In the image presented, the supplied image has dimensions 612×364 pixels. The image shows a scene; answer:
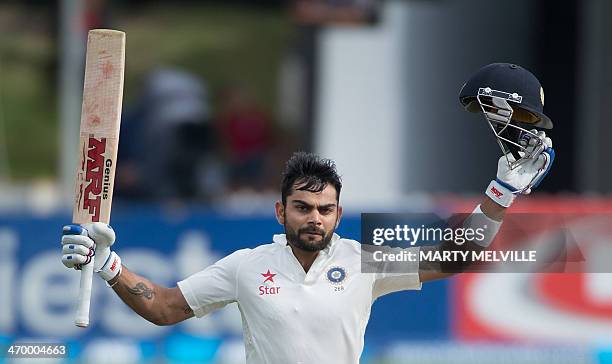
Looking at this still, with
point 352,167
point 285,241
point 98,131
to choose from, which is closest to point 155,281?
point 352,167

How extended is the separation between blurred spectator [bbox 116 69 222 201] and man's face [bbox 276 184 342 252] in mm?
6620

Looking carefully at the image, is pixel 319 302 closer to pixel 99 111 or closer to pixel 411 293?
pixel 99 111

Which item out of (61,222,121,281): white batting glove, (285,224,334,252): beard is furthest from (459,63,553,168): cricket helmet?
(61,222,121,281): white batting glove

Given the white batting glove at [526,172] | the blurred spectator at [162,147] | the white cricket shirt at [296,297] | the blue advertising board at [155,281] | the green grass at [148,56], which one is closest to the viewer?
the white batting glove at [526,172]

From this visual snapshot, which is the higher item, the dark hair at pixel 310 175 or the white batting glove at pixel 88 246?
the dark hair at pixel 310 175

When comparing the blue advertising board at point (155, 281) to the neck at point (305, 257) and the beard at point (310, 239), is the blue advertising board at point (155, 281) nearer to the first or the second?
the neck at point (305, 257)

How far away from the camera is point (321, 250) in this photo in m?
5.14

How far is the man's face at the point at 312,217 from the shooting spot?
502cm

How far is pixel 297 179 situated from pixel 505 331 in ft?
19.0

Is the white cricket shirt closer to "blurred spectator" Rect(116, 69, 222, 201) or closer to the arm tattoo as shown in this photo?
the arm tattoo

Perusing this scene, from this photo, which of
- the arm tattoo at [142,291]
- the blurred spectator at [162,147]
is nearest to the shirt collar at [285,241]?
the arm tattoo at [142,291]

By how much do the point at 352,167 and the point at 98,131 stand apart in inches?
390

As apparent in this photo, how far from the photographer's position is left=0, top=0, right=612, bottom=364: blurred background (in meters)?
10.4

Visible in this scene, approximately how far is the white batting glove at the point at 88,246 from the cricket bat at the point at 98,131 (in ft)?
0.26
